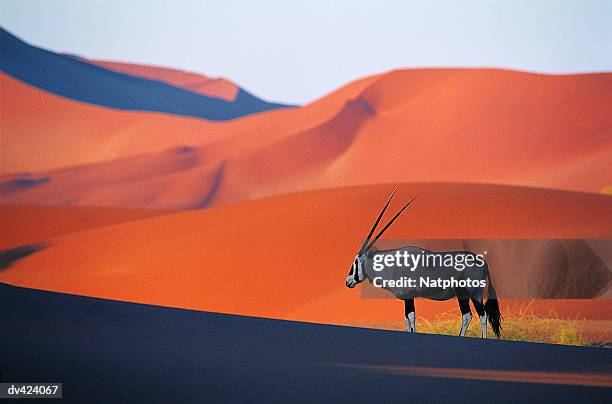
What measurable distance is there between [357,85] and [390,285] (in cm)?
8493

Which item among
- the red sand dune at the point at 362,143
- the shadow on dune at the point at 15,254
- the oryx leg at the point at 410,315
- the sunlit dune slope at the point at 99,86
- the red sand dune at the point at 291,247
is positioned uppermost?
the sunlit dune slope at the point at 99,86

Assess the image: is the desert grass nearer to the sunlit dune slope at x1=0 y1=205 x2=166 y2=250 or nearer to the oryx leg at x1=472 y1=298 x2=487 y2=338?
the oryx leg at x1=472 y1=298 x2=487 y2=338

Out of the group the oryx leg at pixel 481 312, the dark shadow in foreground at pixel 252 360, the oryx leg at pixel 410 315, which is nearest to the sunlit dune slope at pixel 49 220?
the oryx leg at pixel 481 312

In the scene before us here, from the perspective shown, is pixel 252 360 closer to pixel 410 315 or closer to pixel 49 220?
→ pixel 410 315

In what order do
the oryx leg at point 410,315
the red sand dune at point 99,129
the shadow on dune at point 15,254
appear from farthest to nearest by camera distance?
the red sand dune at point 99,129 < the shadow on dune at point 15,254 < the oryx leg at point 410,315

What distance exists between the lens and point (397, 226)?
25984 mm

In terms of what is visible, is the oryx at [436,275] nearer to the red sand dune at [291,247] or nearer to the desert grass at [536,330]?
the desert grass at [536,330]

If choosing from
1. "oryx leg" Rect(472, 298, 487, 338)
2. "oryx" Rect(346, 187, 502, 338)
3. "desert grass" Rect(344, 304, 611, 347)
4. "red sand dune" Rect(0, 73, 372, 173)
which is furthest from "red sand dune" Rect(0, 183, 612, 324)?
"red sand dune" Rect(0, 73, 372, 173)

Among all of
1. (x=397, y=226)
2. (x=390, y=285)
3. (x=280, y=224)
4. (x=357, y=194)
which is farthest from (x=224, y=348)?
(x=357, y=194)

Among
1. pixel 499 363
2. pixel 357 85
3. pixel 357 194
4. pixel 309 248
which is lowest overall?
pixel 499 363

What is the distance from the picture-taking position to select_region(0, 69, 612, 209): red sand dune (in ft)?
252

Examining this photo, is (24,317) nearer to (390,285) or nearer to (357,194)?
(390,285)

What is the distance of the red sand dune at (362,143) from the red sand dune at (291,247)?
126 feet

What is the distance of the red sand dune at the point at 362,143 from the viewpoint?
7681cm
